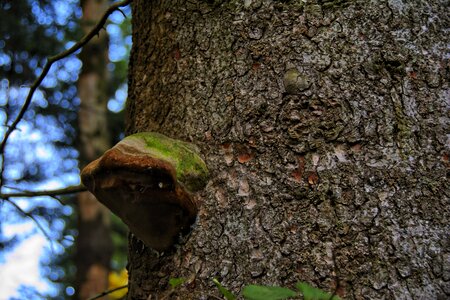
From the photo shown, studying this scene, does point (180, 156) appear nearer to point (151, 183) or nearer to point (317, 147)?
point (151, 183)

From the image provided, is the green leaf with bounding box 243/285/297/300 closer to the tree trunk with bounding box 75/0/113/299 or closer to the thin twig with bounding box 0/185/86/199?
the thin twig with bounding box 0/185/86/199

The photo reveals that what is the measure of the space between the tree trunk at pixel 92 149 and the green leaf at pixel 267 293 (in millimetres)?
4582

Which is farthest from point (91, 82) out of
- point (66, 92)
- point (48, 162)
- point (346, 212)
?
point (346, 212)

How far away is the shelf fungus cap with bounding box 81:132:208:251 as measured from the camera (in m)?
1.16

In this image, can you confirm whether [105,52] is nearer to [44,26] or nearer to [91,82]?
[91,82]

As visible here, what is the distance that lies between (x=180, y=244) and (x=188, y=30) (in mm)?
606

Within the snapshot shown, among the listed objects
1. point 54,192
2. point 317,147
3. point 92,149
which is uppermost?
point 317,147

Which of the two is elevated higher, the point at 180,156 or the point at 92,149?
the point at 180,156

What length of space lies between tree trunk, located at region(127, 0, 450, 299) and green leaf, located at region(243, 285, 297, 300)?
12.1 inches

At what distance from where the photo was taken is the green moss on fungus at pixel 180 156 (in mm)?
1196

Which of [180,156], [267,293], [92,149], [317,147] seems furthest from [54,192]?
[92,149]

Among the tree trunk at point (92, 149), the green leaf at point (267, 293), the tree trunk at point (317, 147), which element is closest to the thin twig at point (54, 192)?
the tree trunk at point (317, 147)

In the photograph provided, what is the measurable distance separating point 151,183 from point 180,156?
11cm

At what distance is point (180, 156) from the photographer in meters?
1.22
